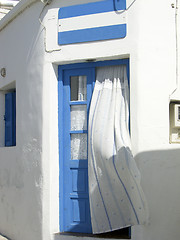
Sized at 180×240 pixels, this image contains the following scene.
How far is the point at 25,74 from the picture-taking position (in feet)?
21.6

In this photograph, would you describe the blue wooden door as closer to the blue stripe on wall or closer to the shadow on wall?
the blue stripe on wall

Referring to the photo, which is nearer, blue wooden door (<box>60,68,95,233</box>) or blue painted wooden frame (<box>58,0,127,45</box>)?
blue painted wooden frame (<box>58,0,127,45</box>)

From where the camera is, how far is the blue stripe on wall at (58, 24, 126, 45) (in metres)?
5.69

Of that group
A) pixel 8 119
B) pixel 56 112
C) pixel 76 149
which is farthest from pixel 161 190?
pixel 8 119

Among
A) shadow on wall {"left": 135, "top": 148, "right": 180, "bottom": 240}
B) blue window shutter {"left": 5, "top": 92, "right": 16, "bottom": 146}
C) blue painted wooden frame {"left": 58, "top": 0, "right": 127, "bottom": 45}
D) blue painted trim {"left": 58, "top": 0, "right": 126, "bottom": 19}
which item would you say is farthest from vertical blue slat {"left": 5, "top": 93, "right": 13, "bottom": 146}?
shadow on wall {"left": 135, "top": 148, "right": 180, "bottom": 240}

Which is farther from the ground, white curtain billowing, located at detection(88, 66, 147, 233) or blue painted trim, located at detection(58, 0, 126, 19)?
blue painted trim, located at detection(58, 0, 126, 19)

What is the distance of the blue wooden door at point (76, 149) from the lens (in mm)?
6020

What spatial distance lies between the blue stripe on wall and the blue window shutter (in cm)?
194

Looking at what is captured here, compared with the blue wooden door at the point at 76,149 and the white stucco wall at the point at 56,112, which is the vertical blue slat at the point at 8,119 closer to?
the white stucco wall at the point at 56,112

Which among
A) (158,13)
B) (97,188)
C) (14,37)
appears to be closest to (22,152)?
(97,188)

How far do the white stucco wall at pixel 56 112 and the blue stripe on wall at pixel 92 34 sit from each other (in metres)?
0.07

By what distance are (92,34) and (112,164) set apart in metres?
1.77

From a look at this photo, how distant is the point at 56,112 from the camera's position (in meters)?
6.12

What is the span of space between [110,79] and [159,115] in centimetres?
85
